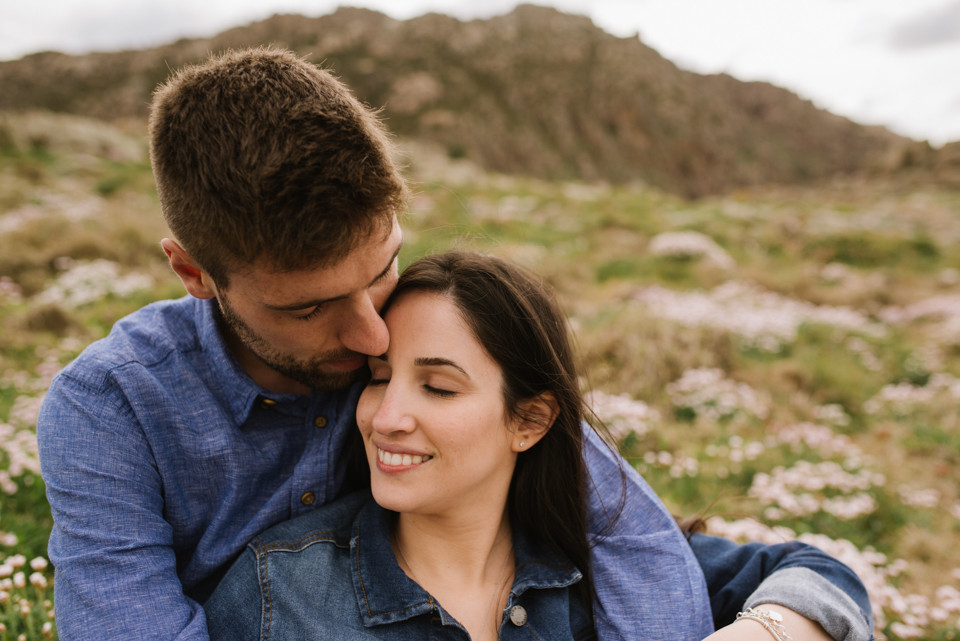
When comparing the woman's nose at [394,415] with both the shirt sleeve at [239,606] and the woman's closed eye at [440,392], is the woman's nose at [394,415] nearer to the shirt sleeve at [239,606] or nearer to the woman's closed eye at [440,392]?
the woman's closed eye at [440,392]

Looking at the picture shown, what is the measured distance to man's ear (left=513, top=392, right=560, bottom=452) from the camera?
199cm

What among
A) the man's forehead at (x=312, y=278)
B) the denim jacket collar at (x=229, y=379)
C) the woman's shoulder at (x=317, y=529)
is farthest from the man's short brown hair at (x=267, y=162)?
the woman's shoulder at (x=317, y=529)

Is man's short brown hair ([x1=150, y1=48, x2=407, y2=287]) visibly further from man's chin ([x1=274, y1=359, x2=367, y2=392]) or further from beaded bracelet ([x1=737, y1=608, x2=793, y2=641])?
beaded bracelet ([x1=737, y1=608, x2=793, y2=641])

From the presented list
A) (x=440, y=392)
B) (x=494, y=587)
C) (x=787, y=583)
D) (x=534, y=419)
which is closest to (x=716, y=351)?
(x=787, y=583)

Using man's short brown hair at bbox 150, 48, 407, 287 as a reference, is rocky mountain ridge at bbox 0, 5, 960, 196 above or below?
above

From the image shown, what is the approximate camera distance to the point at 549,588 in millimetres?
1905

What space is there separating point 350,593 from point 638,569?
96cm

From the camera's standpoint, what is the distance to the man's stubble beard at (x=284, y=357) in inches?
72.6

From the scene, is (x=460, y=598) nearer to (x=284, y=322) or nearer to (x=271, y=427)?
(x=271, y=427)

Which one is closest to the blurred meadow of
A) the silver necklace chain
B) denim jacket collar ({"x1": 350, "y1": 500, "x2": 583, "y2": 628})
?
denim jacket collar ({"x1": 350, "y1": 500, "x2": 583, "y2": 628})

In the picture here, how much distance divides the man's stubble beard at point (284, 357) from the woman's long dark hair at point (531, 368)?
0.30 m

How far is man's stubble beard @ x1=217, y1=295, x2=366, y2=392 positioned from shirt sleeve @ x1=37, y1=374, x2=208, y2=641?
0.39m

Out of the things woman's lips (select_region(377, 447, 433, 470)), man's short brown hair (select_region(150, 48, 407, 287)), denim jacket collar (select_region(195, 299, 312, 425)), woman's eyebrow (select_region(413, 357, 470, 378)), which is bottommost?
woman's lips (select_region(377, 447, 433, 470))

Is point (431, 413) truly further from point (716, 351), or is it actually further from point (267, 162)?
point (716, 351)
